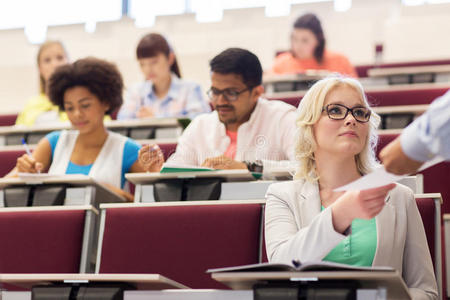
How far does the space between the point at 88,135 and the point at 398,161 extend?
101 cm

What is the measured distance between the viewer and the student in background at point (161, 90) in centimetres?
196

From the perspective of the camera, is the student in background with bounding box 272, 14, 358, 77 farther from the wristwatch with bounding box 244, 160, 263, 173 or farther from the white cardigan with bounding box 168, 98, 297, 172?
the wristwatch with bounding box 244, 160, 263, 173

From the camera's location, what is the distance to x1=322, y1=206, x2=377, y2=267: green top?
0.83m

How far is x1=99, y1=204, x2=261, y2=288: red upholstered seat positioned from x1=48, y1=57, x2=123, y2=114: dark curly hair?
1.75 feet

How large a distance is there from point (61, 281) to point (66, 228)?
321mm

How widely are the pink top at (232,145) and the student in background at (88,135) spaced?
191 mm

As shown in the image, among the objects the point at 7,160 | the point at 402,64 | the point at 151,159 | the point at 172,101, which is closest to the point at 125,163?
the point at 151,159

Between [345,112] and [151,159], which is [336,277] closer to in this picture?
[345,112]

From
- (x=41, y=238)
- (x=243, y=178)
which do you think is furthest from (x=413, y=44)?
(x=41, y=238)

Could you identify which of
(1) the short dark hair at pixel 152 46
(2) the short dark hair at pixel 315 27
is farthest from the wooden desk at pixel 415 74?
(1) the short dark hair at pixel 152 46

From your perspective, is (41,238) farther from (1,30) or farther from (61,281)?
(1,30)

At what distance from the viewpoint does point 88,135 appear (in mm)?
1502

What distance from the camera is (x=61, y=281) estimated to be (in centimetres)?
77

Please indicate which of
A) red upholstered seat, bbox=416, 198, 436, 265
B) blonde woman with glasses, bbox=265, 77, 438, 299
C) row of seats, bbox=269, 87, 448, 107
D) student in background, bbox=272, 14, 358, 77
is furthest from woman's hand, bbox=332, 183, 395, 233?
student in background, bbox=272, 14, 358, 77
